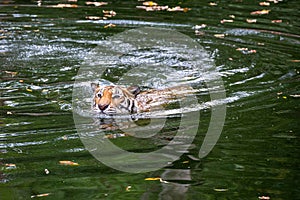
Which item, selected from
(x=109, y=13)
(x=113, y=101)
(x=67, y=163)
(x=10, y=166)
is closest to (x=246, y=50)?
(x=109, y=13)

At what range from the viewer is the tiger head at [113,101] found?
834 cm

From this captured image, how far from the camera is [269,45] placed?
11.9m

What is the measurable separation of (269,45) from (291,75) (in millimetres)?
2085

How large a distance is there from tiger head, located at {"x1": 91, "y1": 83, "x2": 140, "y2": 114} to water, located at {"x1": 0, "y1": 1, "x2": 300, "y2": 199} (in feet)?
1.40

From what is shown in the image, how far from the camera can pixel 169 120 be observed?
7.99 meters

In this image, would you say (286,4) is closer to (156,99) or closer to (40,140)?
(156,99)

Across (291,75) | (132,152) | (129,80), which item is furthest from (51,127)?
(291,75)

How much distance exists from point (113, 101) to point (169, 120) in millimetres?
808

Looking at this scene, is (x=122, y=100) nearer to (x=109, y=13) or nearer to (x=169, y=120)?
(x=169, y=120)

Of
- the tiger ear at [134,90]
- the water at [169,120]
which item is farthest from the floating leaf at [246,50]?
the tiger ear at [134,90]

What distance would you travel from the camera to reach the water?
5961mm

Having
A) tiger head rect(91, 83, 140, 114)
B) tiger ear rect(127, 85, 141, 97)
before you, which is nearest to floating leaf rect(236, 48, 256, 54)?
tiger ear rect(127, 85, 141, 97)

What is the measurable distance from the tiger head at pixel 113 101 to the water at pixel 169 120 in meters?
0.43

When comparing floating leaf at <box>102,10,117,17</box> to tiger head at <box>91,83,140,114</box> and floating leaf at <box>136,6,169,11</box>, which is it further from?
tiger head at <box>91,83,140,114</box>
